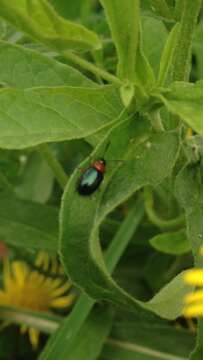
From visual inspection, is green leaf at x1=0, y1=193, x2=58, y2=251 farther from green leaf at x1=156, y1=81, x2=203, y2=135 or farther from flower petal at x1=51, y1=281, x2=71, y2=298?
green leaf at x1=156, y1=81, x2=203, y2=135

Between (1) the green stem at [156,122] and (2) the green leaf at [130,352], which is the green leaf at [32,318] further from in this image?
(1) the green stem at [156,122]

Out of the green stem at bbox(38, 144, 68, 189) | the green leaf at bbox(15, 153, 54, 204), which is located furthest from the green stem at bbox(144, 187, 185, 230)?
the green leaf at bbox(15, 153, 54, 204)

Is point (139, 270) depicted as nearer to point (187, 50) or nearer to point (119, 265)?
point (119, 265)

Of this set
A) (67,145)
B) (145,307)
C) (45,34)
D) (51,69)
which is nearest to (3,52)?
(51,69)

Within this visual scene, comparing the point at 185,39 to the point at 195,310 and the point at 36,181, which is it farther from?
the point at 36,181

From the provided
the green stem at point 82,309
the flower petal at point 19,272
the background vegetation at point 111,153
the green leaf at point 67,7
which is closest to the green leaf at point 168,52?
the background vegetation at point 111,153

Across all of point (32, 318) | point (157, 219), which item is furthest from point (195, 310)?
point (32, 318)
